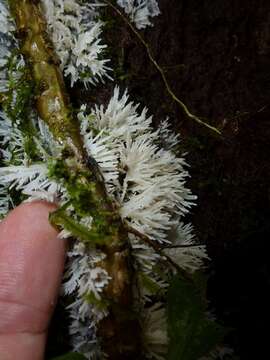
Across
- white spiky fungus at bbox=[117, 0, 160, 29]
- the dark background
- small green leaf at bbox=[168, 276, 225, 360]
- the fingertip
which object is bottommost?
small green leaf at bbox=[168, 276, 225, 360]

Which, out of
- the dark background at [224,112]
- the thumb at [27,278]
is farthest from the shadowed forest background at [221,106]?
the thumb at [27,278]

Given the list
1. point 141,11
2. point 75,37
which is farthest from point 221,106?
point 75,37

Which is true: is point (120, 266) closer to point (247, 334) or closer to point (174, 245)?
point (174, 245)

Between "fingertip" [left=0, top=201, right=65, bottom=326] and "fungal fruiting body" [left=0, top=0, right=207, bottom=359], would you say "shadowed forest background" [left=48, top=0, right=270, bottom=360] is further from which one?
"fingertip" [left=0, top=201, right=65, bottom=326]

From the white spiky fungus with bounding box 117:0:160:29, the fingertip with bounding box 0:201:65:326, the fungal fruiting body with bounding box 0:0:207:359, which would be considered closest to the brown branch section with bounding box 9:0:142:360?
the fungal fruiting body with bounding box 0:0:207:359

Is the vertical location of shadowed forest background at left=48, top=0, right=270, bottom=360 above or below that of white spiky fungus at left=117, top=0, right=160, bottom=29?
below

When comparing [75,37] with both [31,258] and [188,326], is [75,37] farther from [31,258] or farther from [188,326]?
[188,326]
